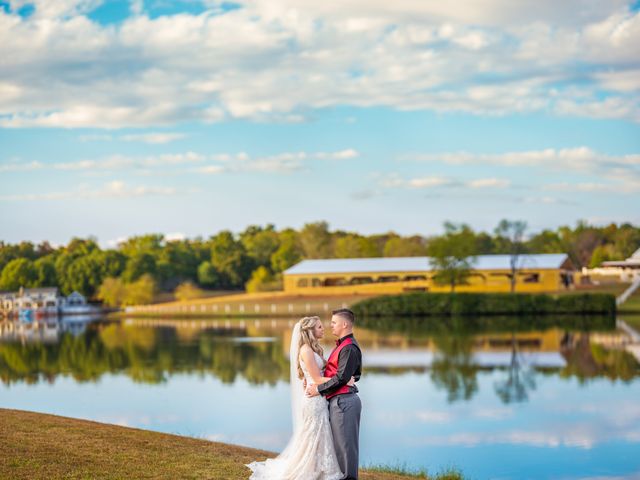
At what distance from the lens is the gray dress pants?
9258 mm

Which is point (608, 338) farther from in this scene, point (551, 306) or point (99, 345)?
point (99, 345)

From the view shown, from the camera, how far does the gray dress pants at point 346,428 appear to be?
926 centimetres

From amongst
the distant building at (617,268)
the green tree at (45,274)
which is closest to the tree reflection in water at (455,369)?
the distant building at (617,268)

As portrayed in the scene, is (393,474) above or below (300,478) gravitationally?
below

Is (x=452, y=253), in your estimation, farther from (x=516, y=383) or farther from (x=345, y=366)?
(x=345, y=366)

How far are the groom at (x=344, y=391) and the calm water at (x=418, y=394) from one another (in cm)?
643

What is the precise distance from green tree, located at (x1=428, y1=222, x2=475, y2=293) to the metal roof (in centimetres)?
243

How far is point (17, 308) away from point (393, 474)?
312ft

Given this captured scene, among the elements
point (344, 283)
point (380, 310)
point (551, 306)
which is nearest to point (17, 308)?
point (344, 283)

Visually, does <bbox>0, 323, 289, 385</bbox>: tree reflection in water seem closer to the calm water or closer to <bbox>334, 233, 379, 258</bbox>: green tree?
the calm water

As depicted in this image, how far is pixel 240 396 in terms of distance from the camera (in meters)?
24.7

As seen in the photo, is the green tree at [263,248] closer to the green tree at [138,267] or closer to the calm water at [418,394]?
the green tree at [138,267]

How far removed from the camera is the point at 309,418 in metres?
9.46

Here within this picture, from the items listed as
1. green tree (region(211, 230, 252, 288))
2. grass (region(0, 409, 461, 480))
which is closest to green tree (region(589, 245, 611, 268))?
green tree (region(211, 230, 252, 288))
